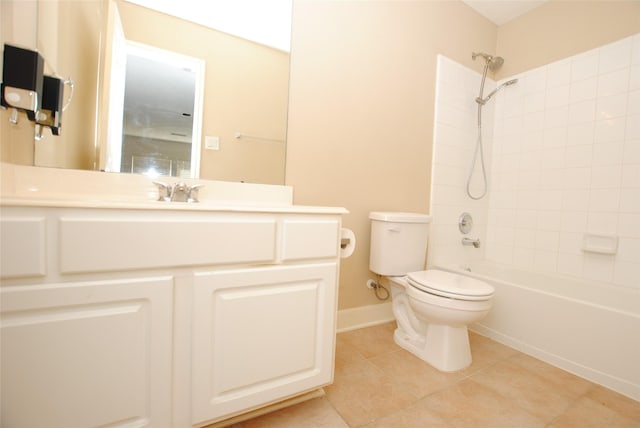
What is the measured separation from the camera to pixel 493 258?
7.67 feet

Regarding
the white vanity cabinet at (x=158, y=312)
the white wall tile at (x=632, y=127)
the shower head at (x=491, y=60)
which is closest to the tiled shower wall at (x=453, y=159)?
the shower head at (x=491, y=60)

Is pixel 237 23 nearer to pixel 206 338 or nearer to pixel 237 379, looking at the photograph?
pixel 206 338

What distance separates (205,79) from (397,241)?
53.0 inches

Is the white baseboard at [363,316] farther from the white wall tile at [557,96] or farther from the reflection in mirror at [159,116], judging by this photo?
the white wall tile at [557,96]

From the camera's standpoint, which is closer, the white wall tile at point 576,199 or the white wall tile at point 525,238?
the white wall tile at point 576,199

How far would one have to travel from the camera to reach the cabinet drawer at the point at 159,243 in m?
0.67

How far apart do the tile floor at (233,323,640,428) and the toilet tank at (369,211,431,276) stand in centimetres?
48

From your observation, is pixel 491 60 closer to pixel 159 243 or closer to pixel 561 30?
pixel 561 30

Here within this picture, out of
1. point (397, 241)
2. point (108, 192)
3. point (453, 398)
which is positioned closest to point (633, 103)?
point (397, 241)

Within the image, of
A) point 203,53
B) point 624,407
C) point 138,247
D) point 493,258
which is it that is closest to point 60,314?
point 138,247

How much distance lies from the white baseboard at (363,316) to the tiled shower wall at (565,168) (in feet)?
1.80

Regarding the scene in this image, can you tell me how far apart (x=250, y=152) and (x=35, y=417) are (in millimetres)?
1142

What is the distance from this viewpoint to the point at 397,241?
5.45 feet

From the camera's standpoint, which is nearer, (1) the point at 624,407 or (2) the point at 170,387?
(2) the point at 170,387
